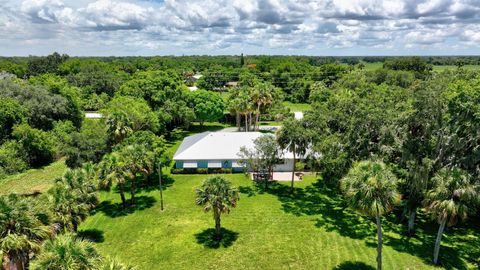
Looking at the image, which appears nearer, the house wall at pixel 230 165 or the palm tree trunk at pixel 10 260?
the palm tree trunk at pixel 10 260

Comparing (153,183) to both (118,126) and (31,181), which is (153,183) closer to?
(118,126)

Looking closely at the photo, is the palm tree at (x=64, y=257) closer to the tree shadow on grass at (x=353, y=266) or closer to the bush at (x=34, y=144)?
the tree shadow on grass at (x=353, y=266)

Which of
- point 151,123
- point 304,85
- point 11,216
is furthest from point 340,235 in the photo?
point 304,85

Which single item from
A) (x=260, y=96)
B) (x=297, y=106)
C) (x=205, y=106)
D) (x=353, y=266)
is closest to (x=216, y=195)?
(x=353, y=266)

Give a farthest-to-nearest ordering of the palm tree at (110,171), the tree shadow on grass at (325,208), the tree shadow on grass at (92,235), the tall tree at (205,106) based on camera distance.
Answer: the tall tree at (205,106)
the tree shadow on grass at (325,208)
the palm tree at (110,171)
the tree shadow on grass at (92,235)

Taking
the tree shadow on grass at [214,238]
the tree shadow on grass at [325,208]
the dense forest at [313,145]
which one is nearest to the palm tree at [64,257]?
the dense forest at [313,145]

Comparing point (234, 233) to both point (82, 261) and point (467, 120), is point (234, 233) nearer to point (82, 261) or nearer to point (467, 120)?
point (82, 261)

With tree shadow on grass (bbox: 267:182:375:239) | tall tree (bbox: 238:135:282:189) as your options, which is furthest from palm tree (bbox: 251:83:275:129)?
tree shadow on grass (bbox: 267:182:375:239)
